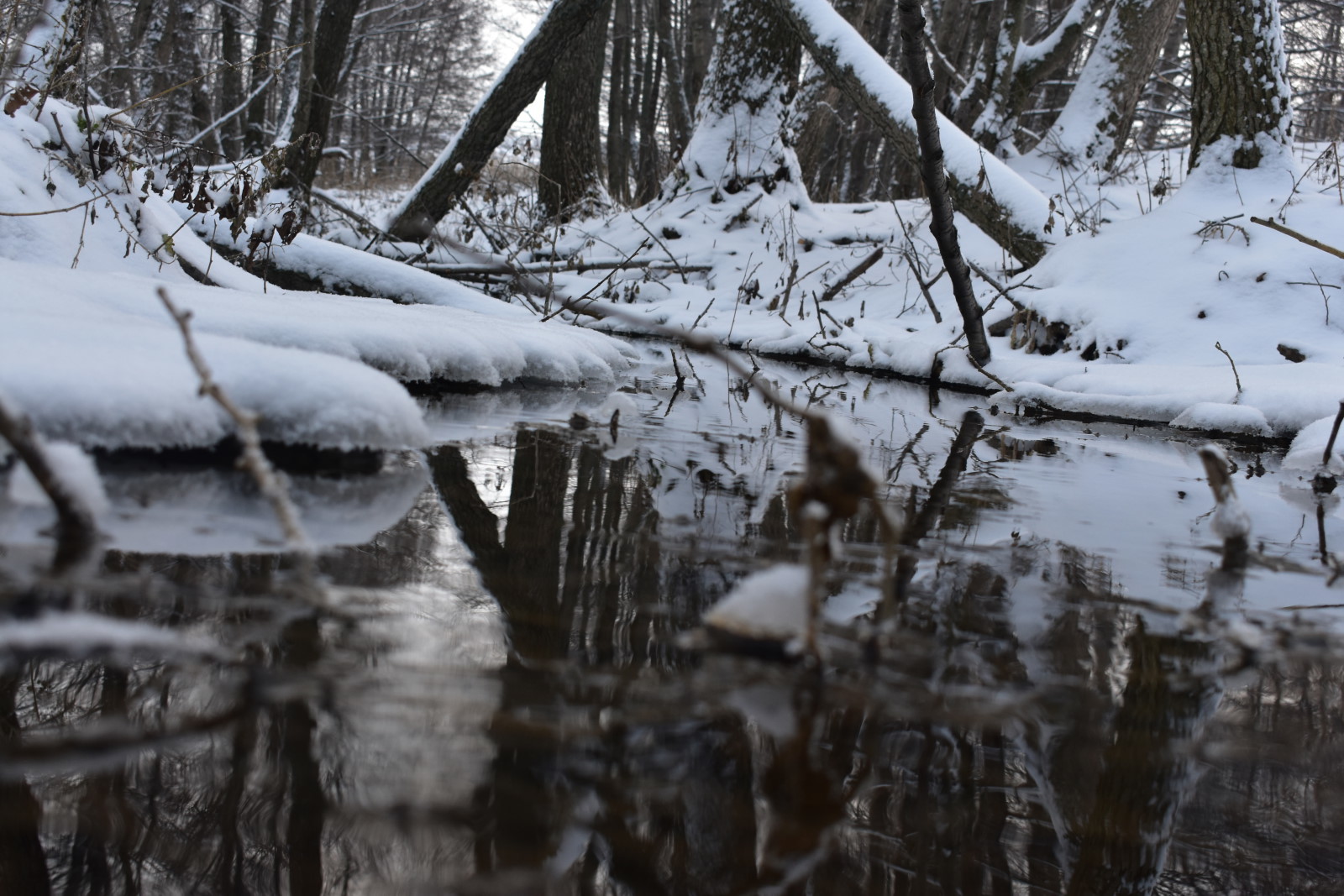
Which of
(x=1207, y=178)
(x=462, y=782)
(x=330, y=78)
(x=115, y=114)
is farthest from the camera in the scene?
(x=330, y=78)

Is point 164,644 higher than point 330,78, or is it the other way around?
point 330,78

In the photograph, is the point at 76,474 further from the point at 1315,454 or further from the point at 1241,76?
the point at 1241,76

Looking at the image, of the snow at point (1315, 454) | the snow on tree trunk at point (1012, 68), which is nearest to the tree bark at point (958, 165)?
the snow on tree trunk at point (1012, 68)

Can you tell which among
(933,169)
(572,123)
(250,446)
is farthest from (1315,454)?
(572,123)

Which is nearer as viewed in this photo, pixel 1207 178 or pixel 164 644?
pixel 164 644

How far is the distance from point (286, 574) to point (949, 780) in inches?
32.0

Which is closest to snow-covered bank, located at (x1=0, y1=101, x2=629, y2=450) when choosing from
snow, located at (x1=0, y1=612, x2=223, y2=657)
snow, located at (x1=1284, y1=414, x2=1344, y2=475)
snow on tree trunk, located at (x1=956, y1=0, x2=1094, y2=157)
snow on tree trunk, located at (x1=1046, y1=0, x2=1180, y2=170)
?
snow, located at (x1=0, y1=612, x2=223, y2=657)

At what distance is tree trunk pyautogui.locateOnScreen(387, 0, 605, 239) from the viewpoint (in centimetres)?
672

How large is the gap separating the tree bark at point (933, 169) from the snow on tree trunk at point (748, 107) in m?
4.50

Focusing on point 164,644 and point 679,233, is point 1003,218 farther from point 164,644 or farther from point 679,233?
point 164,644

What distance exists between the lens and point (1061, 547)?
1.67 metres

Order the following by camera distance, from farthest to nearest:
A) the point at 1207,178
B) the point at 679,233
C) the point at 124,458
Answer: the point at 679,233
the point at 1207,178
the point at 124,458

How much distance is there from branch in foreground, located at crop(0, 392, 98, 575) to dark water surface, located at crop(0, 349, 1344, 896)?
0.03 meters

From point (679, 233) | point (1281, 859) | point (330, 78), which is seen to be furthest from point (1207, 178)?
point (330, 78)
